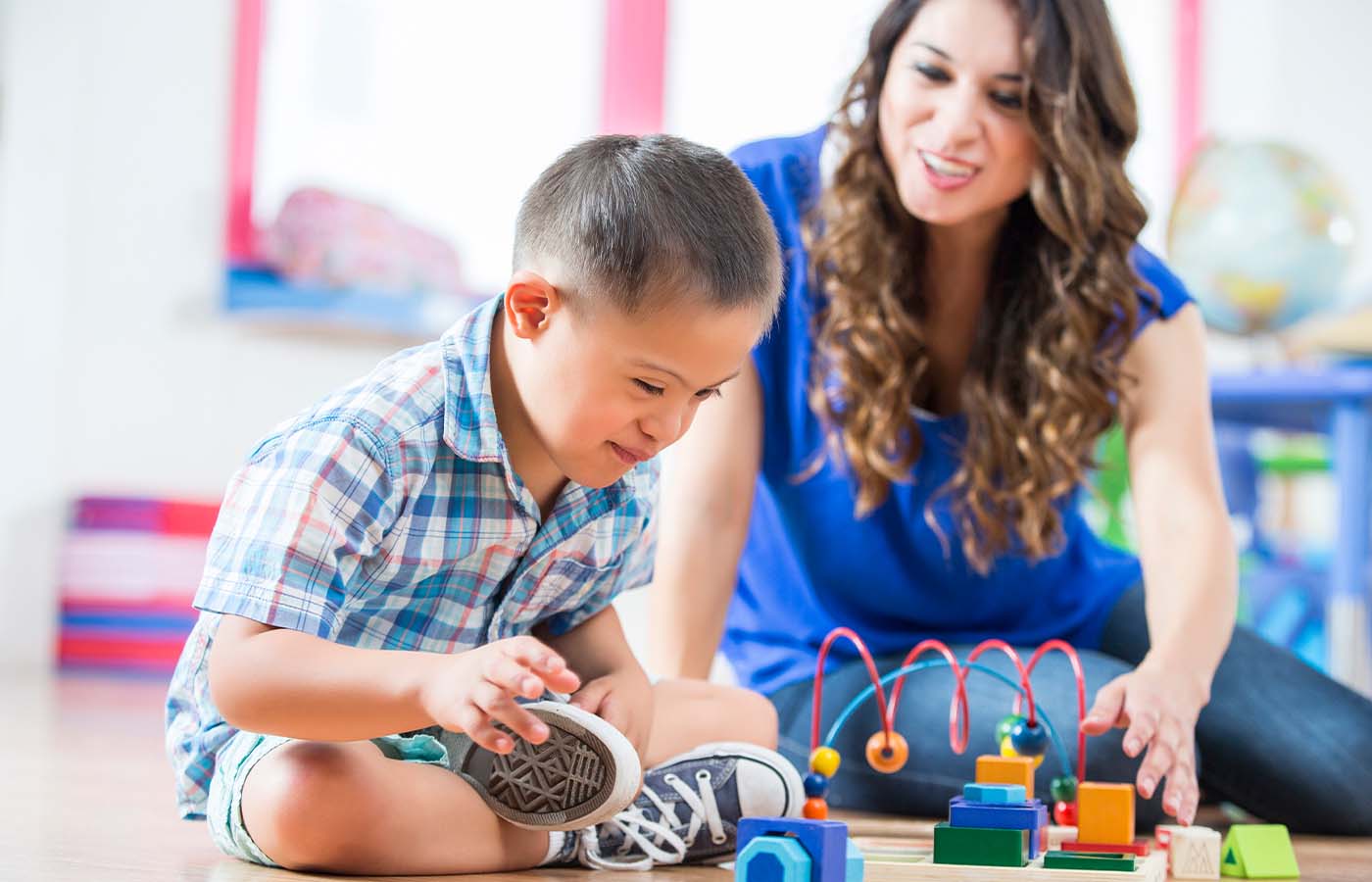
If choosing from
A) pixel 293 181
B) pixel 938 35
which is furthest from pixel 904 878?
pixel 293 181

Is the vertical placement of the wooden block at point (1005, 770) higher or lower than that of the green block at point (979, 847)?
lower

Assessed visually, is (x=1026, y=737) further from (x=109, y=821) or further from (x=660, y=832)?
(x=109, y=821)

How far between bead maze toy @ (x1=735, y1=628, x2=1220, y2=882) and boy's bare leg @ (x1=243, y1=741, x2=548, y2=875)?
21 centimetres

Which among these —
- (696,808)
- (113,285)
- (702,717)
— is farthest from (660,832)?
(113,285)

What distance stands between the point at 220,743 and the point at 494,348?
13.1 inches

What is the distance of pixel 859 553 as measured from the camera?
59.8 inches

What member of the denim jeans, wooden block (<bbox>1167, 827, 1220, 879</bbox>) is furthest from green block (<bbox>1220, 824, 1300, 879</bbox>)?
the denim jeans

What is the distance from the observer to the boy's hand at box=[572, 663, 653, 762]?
1.03 metres

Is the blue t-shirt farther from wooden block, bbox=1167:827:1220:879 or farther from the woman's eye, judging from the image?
wooden block, bbox=1167:827:1220:879

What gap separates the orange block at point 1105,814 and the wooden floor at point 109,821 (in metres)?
0.16

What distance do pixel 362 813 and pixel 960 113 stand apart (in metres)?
0.81

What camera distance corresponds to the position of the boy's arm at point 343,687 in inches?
30.0

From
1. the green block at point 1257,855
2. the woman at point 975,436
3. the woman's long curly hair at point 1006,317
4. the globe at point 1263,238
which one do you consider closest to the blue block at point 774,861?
the green block at point 1257,855

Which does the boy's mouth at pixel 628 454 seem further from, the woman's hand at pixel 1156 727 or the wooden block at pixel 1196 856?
the wooden block at pixel 1196 856
